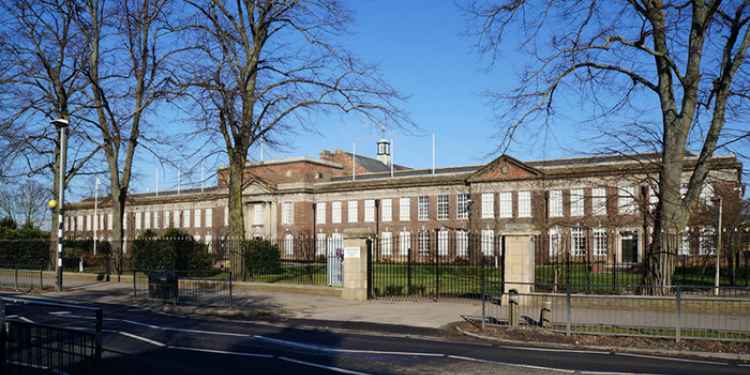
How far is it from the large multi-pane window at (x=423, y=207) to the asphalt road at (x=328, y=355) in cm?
4913

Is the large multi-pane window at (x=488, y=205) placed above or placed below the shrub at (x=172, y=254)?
above

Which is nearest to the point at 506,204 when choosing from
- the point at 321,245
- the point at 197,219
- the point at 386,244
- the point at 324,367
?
the point at 386,244

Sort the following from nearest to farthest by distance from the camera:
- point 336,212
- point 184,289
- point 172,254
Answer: point 184,289
point 172,254
point 336,212

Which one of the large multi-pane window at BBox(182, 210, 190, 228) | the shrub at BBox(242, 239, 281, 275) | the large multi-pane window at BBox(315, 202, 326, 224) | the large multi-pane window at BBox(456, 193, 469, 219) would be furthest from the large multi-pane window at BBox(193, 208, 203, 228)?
the shrub at BBox(242, 239, 281, 275)

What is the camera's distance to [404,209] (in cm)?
6731

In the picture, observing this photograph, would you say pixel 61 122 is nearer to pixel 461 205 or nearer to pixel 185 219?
pixel 461 205

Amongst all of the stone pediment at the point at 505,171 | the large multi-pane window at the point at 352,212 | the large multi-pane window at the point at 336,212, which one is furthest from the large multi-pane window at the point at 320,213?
the stone pediment at the point at 505,171

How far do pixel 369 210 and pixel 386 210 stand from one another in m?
1.96

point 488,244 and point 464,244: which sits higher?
point 464,244

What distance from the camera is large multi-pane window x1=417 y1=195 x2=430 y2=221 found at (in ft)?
216

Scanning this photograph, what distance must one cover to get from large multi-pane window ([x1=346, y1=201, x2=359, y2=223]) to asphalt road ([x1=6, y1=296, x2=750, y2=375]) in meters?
53.1

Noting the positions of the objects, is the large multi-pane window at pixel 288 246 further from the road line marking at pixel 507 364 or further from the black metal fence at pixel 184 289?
the road line marking at pixel 507 364

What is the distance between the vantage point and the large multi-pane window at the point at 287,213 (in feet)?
242

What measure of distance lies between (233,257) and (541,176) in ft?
112
